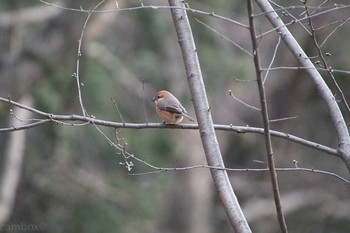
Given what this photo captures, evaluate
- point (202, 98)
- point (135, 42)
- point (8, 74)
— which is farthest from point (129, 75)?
point (202, 98)

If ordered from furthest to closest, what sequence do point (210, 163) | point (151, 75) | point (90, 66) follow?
point (151, 75), point (90, 66), point (210, 163)

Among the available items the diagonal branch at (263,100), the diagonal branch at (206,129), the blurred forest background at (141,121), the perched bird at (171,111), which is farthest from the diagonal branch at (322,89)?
the blurred forest background at (141,121)

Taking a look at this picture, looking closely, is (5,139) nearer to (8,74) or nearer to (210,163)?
(8,74)

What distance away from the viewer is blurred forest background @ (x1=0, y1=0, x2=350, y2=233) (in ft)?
40.2

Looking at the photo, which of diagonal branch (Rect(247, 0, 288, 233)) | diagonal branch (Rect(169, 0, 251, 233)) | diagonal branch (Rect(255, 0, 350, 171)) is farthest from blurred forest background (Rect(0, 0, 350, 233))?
diagonal branch (Rect(247, 0, 288, 233))

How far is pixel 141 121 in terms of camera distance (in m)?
15.5

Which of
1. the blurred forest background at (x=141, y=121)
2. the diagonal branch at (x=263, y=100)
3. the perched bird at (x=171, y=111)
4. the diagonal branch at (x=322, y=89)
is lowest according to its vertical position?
the diagonal branch at (x=263, y=100)

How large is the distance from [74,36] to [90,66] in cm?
366

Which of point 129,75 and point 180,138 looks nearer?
point 129,75

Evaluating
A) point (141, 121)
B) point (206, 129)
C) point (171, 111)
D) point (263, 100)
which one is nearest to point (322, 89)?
point (206, 129)

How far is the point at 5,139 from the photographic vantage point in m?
14.4

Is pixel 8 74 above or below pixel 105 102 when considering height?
below

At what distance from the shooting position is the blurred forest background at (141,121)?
12.3 m

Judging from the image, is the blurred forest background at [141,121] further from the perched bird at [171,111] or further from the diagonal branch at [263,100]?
the diagonal branch at [263,100]
